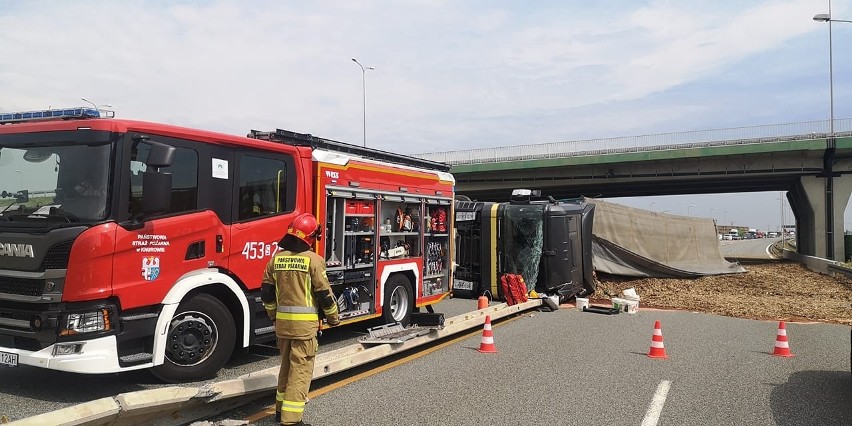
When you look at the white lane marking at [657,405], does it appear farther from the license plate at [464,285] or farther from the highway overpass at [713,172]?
the highway overpass at [713,172]

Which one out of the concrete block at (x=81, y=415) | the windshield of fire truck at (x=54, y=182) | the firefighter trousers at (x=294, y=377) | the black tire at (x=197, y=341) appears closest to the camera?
the concrete block at (x=81, y=415)

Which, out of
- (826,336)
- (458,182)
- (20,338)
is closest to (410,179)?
(20,338)

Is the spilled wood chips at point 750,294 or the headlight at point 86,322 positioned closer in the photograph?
the headlight at point 86,322

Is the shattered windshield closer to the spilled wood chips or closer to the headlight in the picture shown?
the spilled wood chips

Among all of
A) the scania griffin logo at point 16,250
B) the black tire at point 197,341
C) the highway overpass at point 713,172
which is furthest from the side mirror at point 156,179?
the highway overpass at point 713,172

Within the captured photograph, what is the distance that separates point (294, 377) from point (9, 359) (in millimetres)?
2615

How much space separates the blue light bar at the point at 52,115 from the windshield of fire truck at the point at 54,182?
28cm

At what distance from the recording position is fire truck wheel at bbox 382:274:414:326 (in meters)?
9.05

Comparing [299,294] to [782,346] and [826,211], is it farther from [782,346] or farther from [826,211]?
[826,211]

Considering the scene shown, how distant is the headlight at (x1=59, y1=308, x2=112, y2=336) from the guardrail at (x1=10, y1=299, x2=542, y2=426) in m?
1.04

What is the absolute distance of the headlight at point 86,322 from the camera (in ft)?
17.0

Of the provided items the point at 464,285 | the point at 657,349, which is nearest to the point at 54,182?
the point at 657,349

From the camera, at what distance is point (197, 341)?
20.0 feet

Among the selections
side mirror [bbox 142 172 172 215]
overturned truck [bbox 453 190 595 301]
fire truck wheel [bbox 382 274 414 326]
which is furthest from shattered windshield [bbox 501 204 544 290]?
side mirror [bbox 142 172 172 215]
